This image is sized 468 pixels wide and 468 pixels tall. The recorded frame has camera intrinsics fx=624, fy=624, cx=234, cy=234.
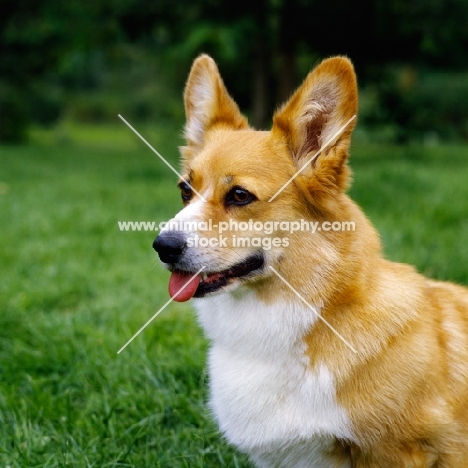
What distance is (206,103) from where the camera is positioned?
3088 mm

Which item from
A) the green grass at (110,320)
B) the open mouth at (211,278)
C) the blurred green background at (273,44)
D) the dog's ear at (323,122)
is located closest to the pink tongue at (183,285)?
the open mouth at (211,278)

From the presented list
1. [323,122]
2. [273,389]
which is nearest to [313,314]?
[273,389]

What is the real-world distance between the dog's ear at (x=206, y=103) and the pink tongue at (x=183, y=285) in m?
0.83

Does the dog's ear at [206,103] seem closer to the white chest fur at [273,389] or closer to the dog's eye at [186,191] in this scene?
the dog's eye at [186,191]

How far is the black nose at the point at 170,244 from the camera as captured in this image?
2.46 metres

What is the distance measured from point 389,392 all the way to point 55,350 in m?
2.27

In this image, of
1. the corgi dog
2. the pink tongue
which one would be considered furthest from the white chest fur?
the pink tongue

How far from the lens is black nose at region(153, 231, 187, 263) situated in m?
2.46

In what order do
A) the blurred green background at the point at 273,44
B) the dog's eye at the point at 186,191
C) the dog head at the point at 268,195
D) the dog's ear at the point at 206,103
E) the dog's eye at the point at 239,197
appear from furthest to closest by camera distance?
the blurred green background at the point at 273,44, the dog's ear at the point at 206,103, the dog's eye at the point at 186,191, the dog's eye at the point at 239,197, the dog head at the point at 268,195

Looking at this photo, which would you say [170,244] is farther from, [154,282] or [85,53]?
[85,53]

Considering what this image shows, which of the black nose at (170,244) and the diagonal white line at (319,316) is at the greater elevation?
the black nose at (170,244)

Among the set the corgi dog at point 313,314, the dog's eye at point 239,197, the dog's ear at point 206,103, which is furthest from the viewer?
the dog's ear at point 206,103

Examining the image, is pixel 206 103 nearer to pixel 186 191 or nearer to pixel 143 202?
pixel 186 191

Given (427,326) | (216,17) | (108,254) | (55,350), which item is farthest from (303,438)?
(216,17)
